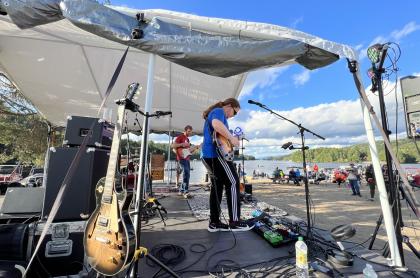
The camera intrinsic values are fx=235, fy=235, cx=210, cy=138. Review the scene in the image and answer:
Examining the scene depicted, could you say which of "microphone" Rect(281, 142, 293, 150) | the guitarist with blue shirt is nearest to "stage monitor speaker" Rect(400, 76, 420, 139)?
"microphone" Rect(281, 142, 293, 150)

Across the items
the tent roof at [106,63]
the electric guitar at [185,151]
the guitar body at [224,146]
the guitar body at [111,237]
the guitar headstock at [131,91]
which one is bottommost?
the guitar body at [111,237]

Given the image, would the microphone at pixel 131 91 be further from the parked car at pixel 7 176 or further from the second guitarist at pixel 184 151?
the parked car at pixel 7 176

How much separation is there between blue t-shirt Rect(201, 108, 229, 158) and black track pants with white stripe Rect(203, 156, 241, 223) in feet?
0.24

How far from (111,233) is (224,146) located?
144 cm

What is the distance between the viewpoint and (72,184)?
1911 millimetres

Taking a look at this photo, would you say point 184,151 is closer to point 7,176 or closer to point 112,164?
point 112,164

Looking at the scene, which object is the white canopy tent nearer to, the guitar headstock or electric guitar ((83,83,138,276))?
the guitar headstock

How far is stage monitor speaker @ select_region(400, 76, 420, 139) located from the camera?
107 inches

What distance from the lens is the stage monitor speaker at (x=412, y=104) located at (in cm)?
272

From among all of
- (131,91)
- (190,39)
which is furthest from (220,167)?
(190,39)

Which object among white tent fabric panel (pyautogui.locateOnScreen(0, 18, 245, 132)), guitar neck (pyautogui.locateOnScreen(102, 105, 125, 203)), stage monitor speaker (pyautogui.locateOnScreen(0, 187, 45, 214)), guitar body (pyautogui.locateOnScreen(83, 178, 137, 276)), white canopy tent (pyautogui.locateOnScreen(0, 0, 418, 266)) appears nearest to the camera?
guitar body (pyautogui.locateOnScreen(83, 178, 137, 276))

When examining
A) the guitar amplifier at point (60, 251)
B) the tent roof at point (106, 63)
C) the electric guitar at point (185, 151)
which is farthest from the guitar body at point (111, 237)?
the electric guitar at point (185, 151)

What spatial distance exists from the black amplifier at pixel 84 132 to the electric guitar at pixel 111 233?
533 mm

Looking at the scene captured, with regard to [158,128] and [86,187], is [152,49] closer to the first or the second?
[86,187]
